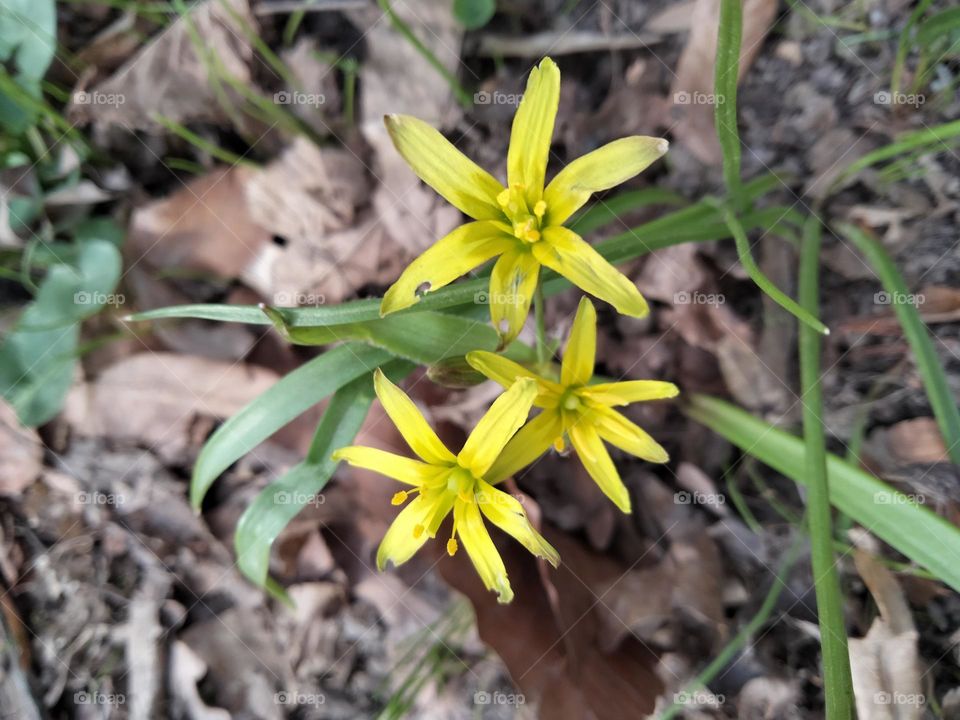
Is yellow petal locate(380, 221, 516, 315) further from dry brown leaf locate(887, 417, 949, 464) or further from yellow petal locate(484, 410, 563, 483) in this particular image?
dry brown leaf locate(887, 417, 949, 464)

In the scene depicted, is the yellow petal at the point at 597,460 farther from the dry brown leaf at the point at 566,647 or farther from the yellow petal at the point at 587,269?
the dry brown leaf at the point at 566,647

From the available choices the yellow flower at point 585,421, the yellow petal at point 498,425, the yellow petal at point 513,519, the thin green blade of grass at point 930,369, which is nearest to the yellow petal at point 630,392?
the yellow flower at point 585,421

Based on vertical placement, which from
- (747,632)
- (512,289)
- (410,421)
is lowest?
(747,632)

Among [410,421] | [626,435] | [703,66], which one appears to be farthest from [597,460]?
[703,66]

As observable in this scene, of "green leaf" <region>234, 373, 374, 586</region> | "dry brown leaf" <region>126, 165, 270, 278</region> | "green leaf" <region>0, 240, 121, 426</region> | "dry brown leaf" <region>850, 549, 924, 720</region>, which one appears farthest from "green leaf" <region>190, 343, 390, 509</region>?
"dry brown leaf" <region>850, 549, 924, 720</region>

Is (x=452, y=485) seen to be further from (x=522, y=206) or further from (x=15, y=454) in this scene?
(x=15, y=454)

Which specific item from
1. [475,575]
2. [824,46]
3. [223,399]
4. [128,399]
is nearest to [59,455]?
[128,399]
